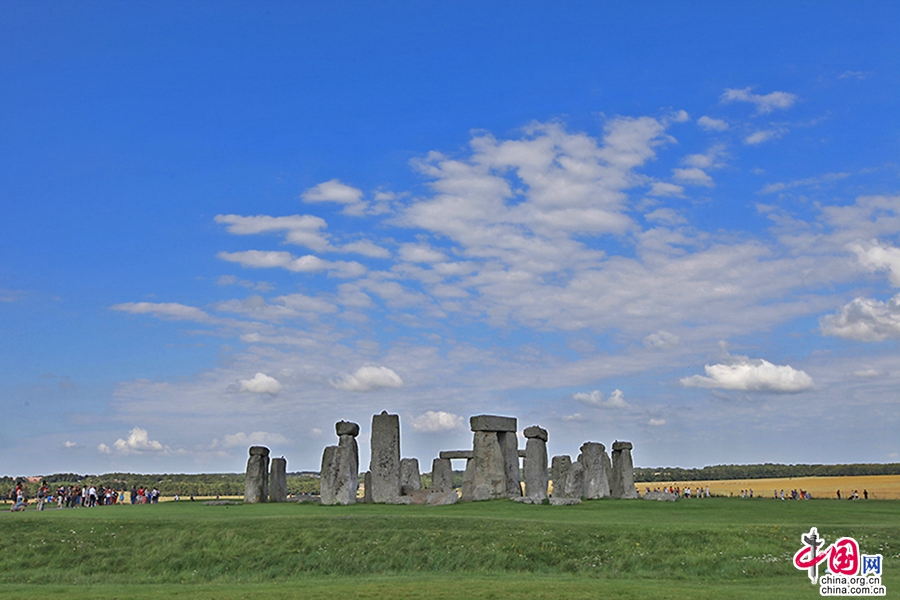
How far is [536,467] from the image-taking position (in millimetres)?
35562

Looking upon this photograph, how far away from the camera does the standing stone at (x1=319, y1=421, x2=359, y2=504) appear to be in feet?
104

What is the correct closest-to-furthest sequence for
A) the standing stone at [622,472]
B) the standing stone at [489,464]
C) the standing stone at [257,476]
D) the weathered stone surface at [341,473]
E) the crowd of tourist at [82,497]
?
the weathered stone surface at [341,473] < the standing stone at [489,464] < the standing stone at [257,476] < the crowd of tourist at [82,497] < the standing stone at [622,472]

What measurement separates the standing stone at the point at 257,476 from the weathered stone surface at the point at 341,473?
3690 mm

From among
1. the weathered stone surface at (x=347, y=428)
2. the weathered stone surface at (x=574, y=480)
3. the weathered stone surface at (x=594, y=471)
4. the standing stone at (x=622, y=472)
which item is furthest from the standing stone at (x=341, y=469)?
the standing stone at (x=622, y=472)

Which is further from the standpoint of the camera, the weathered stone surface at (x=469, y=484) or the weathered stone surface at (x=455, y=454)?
the weathered stone surface at (x=455, y=454)

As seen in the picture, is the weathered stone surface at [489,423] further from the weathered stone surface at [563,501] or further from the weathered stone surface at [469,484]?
the weathered stone surface at [563,501]

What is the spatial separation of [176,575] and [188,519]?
14.6ft

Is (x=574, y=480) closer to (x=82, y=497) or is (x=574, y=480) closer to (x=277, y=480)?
(x=277, y=480)

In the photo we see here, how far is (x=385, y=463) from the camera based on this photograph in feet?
106

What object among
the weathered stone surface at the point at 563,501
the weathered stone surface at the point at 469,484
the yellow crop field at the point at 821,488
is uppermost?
the weathered stone surface at the point at 469,484

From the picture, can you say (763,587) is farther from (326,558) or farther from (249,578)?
(249,578)

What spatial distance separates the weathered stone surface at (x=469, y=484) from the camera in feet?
108

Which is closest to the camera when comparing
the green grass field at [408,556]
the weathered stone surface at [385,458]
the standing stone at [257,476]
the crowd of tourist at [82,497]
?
the green grass field at [408,556]

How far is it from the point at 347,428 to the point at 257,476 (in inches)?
205
